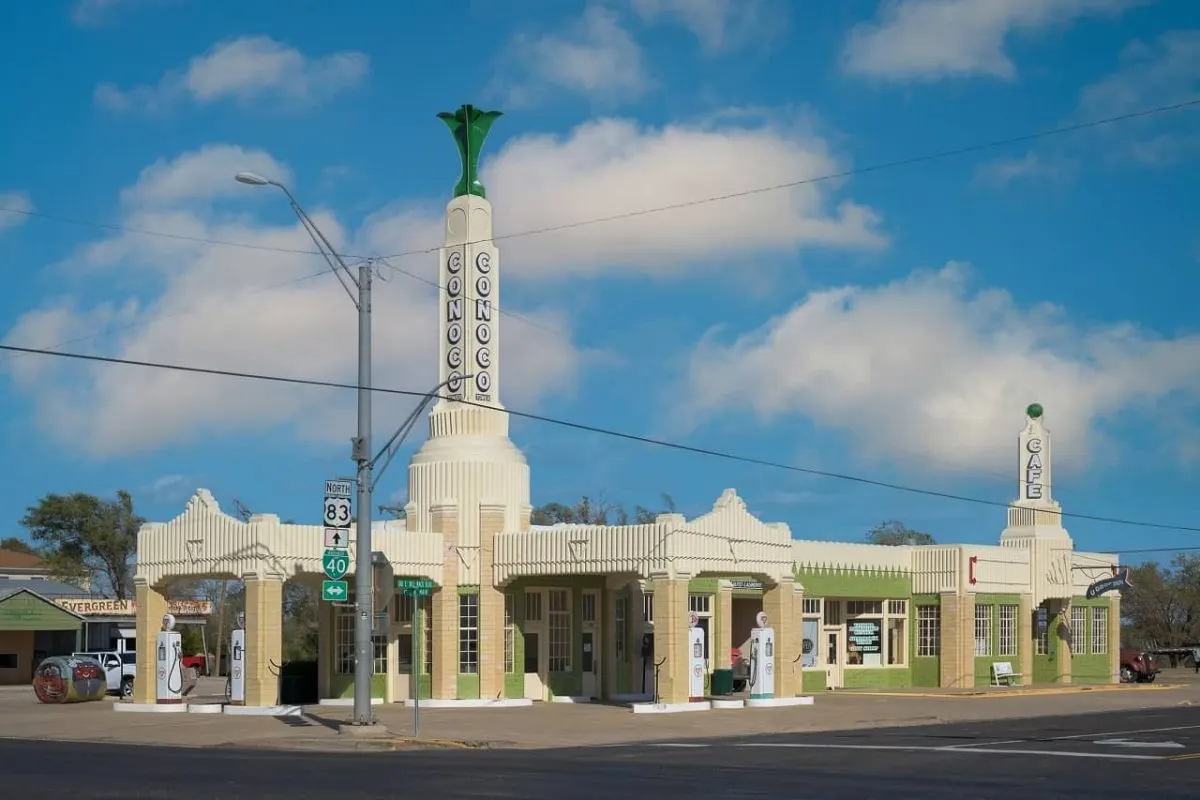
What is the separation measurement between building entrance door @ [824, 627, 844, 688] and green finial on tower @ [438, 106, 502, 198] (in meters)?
19.4

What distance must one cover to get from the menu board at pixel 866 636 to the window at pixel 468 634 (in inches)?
663

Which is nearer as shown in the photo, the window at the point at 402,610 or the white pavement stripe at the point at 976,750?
the white pavement stripe at the point at 976,750

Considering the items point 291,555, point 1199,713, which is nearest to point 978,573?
point 1199,713

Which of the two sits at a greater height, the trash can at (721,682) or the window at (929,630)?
the window at (929,630)

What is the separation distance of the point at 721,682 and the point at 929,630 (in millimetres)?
12981

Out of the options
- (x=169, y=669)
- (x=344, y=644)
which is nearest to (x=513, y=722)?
(x=344, y=644)

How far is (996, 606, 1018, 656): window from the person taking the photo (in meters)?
55.7

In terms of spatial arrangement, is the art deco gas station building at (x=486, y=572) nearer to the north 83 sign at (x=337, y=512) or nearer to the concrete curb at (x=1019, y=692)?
the concrete curb at (x=1019, y=692)

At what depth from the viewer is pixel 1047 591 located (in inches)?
2270

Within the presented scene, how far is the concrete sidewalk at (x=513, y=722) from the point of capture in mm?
29703

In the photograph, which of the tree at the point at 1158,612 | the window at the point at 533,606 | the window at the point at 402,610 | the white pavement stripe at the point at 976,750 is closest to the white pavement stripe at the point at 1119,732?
the white pavement stripe at the point at 976,750

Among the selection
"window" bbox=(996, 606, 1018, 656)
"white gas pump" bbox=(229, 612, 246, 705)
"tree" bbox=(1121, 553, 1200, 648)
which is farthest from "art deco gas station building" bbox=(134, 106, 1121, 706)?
"tree" bbox=(1121, 553, 1200, 648)

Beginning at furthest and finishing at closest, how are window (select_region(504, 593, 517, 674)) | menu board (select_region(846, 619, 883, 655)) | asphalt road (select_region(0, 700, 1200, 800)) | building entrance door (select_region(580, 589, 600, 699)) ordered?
menu board (select_region(846, 619, 883, 655)), building entrance door (select_region(580, 589, 600, 699)), window (select_region(504, 593, 517, 674)), asphalt road (select_region(0, 700, 1200, 800))

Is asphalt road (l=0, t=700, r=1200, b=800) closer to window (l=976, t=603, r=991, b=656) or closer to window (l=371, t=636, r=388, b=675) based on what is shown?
window (l=371, t=636, r=388, b=675)
